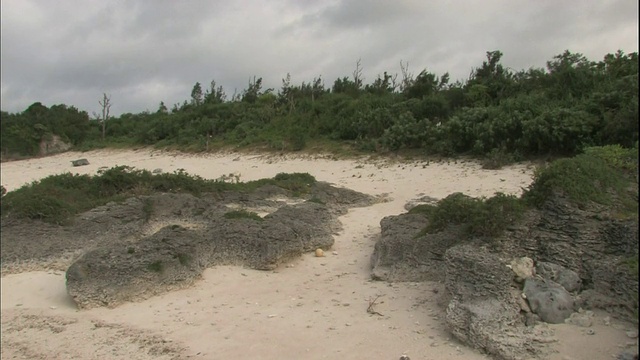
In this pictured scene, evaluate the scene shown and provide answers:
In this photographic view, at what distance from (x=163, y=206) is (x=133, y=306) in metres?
2.89

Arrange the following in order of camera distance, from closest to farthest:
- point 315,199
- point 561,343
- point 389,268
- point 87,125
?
point 561,343, point 389,268, point 315,199, point 87,125

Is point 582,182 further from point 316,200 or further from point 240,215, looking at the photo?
point 316,200

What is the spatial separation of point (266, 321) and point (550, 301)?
2977 mm

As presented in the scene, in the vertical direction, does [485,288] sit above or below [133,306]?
above

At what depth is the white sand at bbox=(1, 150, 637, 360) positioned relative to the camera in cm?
494

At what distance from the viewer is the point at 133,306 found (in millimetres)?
6559

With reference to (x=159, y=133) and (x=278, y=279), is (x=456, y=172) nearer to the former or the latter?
(x=278, y=279)

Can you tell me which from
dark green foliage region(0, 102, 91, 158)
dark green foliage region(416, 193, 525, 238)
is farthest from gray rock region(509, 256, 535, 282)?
dark green foliage region(0, 102, 91, 158)

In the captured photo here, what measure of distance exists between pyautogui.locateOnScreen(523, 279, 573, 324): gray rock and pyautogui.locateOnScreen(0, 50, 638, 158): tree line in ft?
5.18

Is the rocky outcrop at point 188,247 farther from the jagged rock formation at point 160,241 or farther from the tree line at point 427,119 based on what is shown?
the tree line at point 427,119

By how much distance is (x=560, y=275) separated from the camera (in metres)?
5.28

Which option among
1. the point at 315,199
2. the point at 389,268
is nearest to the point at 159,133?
the point at 315,199

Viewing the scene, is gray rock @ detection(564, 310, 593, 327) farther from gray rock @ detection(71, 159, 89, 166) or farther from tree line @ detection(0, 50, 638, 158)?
gray rock @ detection(71, 159, 89, 166)

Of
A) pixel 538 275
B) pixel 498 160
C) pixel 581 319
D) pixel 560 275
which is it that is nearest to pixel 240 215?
pixel 538 275
